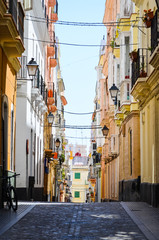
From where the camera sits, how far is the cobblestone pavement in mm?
9922

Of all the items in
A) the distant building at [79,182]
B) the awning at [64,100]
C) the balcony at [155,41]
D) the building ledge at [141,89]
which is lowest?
the distant building at [79,182]

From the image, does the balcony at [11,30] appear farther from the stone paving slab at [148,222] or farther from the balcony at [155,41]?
the stone paving slab at [148,222]

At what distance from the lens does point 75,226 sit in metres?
11.4

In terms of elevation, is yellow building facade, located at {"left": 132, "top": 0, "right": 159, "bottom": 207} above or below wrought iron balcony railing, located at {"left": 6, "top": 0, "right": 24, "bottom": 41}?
below

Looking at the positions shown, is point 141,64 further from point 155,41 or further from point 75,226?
point 75,226

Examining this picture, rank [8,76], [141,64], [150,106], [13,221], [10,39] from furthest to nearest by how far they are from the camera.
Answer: [141,64] < [150,106] < [8,76] < [10,39] < [13,221]

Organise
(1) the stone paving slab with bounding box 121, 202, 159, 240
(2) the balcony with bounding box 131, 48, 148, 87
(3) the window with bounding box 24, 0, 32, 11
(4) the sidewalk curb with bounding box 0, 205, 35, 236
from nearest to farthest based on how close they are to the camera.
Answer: (1) the stone paving slab with bounding box 121, 202, 159, 240 < (4) the sidewalk curb with bounding box 0, 205, 35, 236 < (2) the balcony with bounding box 131, 48, 148, 87 < (3) the window with bounding box 24, 0, 32, 11

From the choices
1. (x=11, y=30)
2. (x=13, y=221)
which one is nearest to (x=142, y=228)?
(x=13, y=221)

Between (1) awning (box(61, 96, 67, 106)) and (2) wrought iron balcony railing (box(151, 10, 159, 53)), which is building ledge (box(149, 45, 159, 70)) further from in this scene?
(1) awning (box(61, 96, 67, 106))

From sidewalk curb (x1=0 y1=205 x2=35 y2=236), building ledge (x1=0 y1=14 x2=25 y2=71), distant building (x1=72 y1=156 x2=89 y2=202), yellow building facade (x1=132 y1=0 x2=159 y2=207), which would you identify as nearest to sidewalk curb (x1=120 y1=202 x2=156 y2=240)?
sidewalk curb (x1=0 y1=205 x2=35 y2=236)

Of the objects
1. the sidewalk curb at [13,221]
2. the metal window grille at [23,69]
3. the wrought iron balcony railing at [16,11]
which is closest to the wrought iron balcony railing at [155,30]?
the wrought iron balcony railing at [16,11]

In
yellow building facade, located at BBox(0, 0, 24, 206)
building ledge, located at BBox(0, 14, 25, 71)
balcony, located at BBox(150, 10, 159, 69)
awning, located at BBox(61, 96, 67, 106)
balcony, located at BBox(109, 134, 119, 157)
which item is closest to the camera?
building ledge, located at BBox(0, 14, 25, 71)

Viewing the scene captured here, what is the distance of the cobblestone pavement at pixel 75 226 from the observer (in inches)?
391

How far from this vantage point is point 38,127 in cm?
3238
